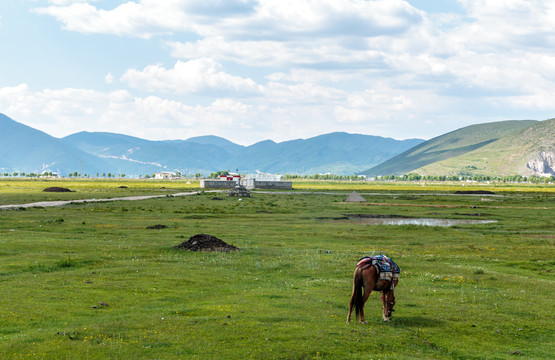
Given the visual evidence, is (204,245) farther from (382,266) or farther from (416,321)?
(382,266)

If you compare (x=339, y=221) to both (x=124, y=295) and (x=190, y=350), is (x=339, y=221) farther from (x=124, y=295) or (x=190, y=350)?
(x=190, y=350)

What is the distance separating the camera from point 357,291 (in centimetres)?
1930

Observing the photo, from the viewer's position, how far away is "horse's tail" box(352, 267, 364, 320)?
1925cm

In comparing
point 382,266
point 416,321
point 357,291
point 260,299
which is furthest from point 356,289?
point 260,299

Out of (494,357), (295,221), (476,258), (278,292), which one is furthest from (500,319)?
(295,221)

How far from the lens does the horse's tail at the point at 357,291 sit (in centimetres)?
1925

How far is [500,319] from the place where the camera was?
21.3m

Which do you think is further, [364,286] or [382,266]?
[382,266]

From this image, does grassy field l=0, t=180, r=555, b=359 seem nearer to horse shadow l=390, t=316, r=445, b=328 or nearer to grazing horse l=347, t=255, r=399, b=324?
horse shadow l=390, t=316, r=445, b=328

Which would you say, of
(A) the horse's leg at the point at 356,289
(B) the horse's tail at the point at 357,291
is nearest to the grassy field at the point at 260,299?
(B) the horse's tail at the point at 357,291

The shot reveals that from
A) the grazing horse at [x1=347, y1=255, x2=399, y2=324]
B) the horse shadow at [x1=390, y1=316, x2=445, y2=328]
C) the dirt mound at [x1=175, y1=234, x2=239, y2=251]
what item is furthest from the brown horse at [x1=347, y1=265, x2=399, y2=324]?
the dirt mound at [x1=175, y1=234, x2=239, y2=251]

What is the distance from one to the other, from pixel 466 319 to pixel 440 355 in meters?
4.67

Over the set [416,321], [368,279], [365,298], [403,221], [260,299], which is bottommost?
[403,221]

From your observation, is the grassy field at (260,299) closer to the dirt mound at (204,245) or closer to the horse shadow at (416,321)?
the horse shadow at (416,321)
